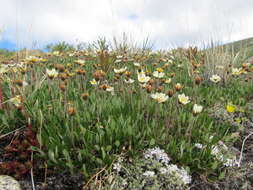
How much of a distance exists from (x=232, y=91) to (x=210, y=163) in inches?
88.3

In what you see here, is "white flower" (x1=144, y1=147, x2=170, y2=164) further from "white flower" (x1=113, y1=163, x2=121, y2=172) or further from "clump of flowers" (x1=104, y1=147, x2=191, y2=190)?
"white flower" (x1=113, y1=163, x2=121, y2=172)

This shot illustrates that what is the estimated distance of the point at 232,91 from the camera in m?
4.10

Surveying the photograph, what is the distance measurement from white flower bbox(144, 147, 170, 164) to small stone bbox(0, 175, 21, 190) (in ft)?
3.27

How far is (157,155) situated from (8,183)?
1.14 metres

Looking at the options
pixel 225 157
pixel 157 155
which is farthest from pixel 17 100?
pixel 225 157

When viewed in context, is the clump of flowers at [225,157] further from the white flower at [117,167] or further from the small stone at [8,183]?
the small stone at [8,183]

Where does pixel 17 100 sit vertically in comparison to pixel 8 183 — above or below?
above

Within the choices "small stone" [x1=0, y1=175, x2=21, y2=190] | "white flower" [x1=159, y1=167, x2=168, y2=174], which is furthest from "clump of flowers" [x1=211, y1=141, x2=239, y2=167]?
"small stone" [x1=0, y1=175, x2=21, y2=190]

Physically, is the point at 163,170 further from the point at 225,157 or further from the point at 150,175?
the point at 225,157

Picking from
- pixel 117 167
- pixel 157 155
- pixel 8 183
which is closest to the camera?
pixel 8 183

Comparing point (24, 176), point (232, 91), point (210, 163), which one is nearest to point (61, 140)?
point (24, 176)

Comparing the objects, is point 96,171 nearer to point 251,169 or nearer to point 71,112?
point 71,112

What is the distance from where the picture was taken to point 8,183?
1.90 meters

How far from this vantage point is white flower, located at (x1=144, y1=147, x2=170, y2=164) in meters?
2.12
